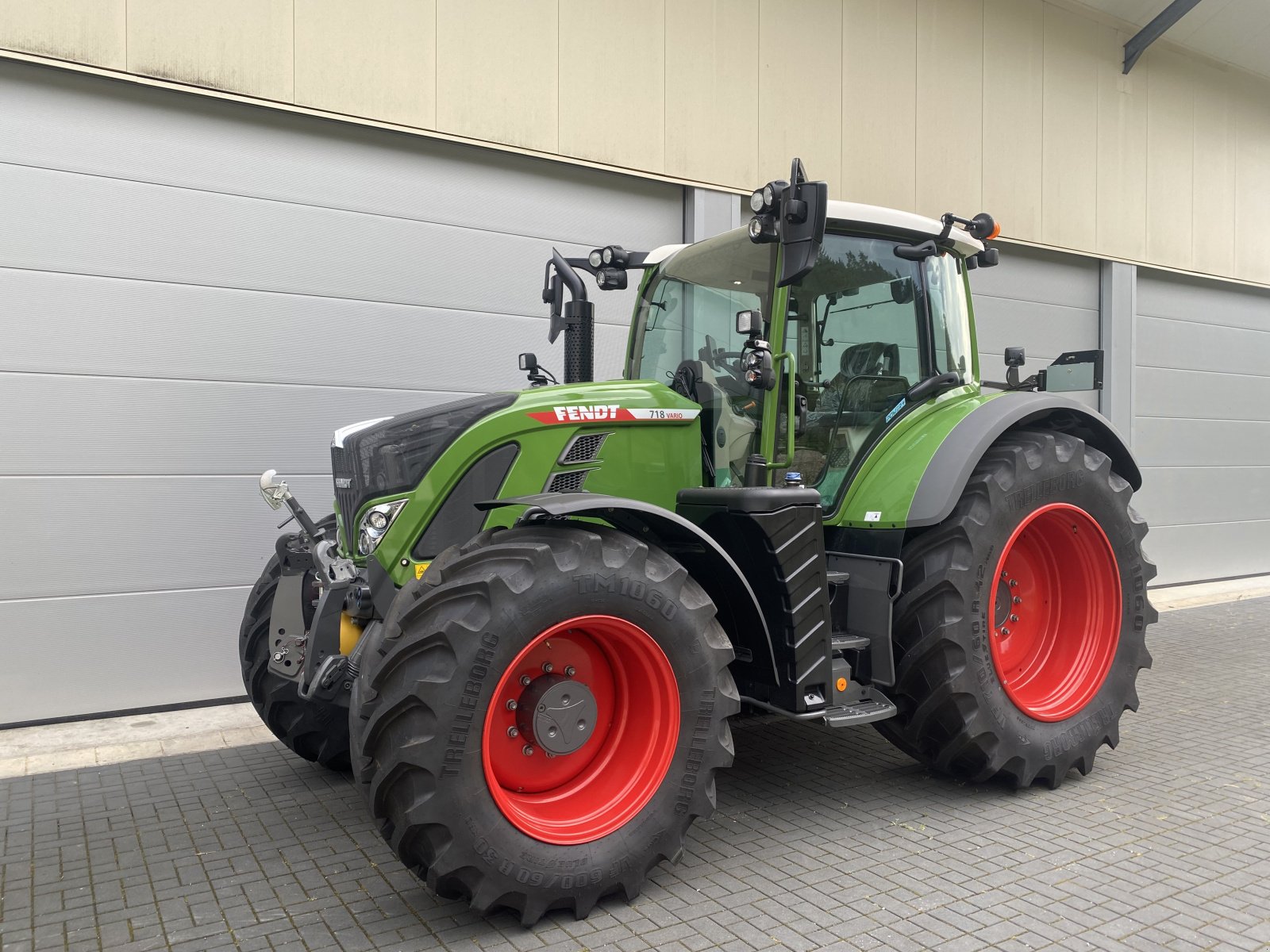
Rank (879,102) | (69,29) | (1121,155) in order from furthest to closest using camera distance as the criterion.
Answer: (1121,155), (879,102), (69,29)

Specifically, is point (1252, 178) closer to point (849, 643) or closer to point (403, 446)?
point (849, 643)

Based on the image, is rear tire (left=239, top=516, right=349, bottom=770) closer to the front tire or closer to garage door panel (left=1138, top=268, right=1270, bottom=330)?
the front tire

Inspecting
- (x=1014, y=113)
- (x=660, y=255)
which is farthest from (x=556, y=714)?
(x=1014, y=113)

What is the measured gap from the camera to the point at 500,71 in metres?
6.04

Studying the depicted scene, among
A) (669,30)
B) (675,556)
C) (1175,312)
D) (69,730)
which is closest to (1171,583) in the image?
(1175,312)

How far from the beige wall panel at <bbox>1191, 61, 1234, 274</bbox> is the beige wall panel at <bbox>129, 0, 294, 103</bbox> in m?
9.29

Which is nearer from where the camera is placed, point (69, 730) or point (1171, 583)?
Result: point (69, 730)

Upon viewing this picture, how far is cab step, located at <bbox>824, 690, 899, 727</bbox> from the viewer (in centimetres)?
350

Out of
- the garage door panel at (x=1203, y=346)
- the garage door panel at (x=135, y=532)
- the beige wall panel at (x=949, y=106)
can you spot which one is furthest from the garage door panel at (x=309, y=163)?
the garage door panel at (x=1203, y=346)

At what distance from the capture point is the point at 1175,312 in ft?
33.9

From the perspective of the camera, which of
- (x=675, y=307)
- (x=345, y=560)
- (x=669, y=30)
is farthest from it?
(x=669, y=30)

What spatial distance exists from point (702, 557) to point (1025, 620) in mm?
1914

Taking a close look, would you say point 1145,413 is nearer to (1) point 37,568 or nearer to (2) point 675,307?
(2) point 675,307

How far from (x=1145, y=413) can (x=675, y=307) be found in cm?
761
